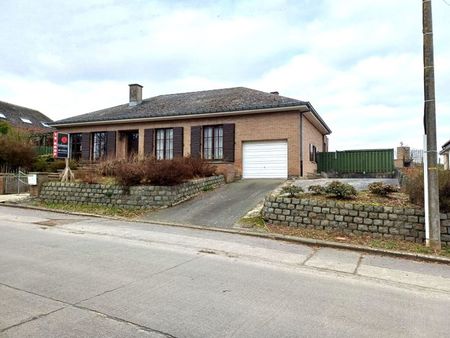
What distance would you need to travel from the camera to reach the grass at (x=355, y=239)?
791 centimetres

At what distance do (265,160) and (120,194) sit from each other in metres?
7.93

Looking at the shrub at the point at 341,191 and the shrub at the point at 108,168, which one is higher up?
the shrub at the point at 108,168

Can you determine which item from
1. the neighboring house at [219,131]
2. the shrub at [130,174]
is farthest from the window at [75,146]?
the shrub at [130,174]

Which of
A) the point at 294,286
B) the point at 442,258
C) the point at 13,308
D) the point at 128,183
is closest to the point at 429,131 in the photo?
the point at 442,258

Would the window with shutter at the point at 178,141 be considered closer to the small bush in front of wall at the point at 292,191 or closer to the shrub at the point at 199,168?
→ the shrub at the point at 199,168

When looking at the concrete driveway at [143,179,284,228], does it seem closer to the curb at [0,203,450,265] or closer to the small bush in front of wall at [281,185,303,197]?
the curb at [0,203,450,265]

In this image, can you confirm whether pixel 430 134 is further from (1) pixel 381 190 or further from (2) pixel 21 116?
(2) pixel 21 116

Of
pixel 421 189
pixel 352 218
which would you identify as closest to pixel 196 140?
pixel 352 218

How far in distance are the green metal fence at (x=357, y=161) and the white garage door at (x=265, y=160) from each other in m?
5.27

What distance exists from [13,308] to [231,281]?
285 cm

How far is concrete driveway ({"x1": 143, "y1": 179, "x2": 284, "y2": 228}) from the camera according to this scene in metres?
10.9

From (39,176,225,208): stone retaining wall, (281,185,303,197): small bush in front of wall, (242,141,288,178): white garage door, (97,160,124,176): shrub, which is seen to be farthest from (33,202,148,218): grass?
(242,141,288,178): white garage door

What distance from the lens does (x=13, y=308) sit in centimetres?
413

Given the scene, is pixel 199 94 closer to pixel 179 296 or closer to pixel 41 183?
pixel 41 183
